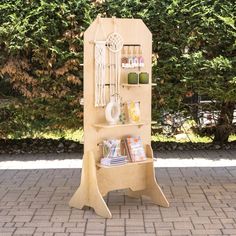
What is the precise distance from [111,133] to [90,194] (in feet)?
2.10

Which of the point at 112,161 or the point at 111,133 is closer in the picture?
the point at 112,161

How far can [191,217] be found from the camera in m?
4.77

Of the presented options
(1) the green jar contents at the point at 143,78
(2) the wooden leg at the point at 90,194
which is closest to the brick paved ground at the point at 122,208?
(2) the wooden leg at the point at 90,194

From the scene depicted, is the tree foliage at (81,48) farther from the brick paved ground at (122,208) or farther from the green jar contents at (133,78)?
the green jar contents at (133,78)

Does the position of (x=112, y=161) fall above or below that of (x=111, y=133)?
below

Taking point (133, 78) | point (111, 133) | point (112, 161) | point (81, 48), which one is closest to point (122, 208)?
point (112, 161)

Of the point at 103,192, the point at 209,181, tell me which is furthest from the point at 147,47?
the point at 209,181

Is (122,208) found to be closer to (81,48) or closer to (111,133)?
(111,133)

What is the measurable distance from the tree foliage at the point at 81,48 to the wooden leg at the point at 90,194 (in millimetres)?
2534

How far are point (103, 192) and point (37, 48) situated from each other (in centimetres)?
285

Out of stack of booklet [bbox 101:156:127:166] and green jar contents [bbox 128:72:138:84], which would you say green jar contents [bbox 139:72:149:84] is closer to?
green jar contents [bbox 128:72:138:84]

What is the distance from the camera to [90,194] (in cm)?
497

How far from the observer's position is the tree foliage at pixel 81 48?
7113mm

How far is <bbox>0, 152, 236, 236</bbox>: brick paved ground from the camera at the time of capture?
4.45m
